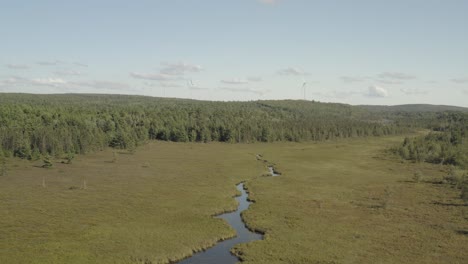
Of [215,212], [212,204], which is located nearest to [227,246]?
[215,212]

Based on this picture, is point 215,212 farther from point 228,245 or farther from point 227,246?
point 227,246

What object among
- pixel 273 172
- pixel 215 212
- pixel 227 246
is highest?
pixel 273 172

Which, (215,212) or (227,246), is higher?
(215,212)

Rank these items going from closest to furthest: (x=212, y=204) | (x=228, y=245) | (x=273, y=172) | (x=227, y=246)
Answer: (x=227, y=246)
(x=228, y=245)
(x=212, y=204)
(x=273, y=172)

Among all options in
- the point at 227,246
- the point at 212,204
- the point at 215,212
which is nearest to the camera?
the point at 227,246

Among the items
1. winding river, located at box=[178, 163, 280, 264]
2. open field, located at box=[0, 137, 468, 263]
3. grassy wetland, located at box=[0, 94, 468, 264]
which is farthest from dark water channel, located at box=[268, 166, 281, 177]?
winding river, located at box=[178, 163, 280, 264]

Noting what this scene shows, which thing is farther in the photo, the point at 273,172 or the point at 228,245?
the point at 273,172

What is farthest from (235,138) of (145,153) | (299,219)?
(299,219)

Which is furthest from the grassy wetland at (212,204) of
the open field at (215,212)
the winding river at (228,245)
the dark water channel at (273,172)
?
the dark water channel at (273,172)
